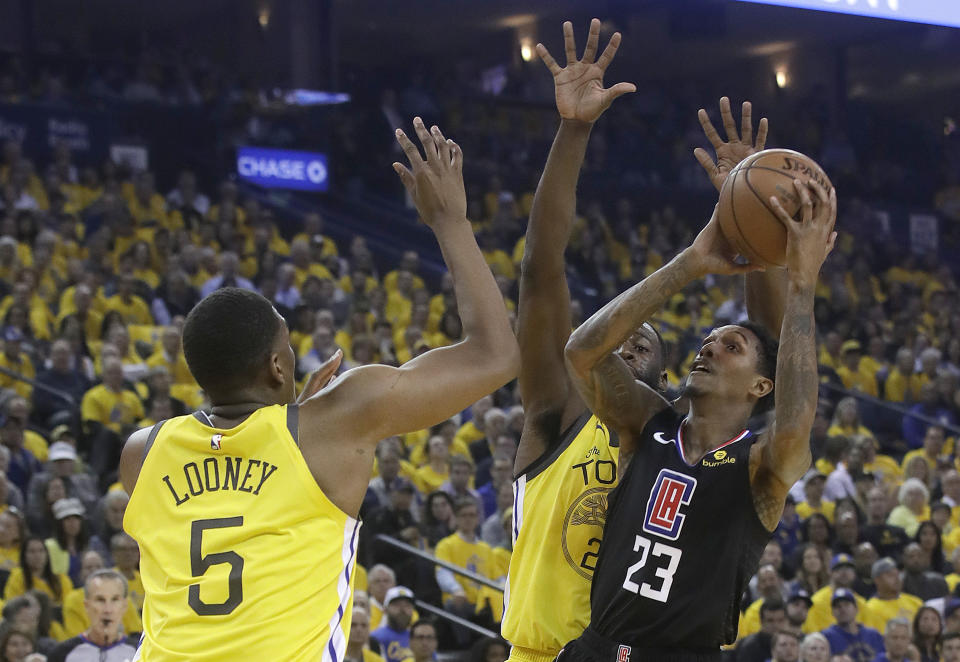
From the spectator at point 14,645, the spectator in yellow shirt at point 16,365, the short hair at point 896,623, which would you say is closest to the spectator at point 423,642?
the spectator at point 14,645

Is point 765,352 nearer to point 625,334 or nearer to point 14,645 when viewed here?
point 625,334

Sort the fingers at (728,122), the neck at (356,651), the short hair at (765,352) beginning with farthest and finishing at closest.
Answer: the neck at (356,651) < the fingers at (728,122) < the short hair at (765,352)

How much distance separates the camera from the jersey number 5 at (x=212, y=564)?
2820mm

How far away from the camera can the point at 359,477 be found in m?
2.93

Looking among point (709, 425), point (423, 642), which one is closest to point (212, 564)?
point (709, 425)

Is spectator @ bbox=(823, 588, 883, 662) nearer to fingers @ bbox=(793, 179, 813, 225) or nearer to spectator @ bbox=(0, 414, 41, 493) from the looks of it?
spectator @ bbox=(0, 414, 41, 493)

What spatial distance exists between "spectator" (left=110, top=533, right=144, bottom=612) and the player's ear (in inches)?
195

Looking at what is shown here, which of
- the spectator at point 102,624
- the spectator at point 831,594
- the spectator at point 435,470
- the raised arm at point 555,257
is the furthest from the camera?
the spectator at point 435,470

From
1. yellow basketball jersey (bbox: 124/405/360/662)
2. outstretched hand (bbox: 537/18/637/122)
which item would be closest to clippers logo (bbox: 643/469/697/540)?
yellow basketball jersey (bbox: 124/405/360/662)

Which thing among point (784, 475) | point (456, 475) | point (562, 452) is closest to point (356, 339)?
point (456, 475)

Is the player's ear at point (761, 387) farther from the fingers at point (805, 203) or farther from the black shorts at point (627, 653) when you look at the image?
the black shorts at point (627, 653)

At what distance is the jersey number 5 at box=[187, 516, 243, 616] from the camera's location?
2.82 m

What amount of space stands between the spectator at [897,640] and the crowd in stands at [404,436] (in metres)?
0.01

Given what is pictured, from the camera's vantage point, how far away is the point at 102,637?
6.84 meters
